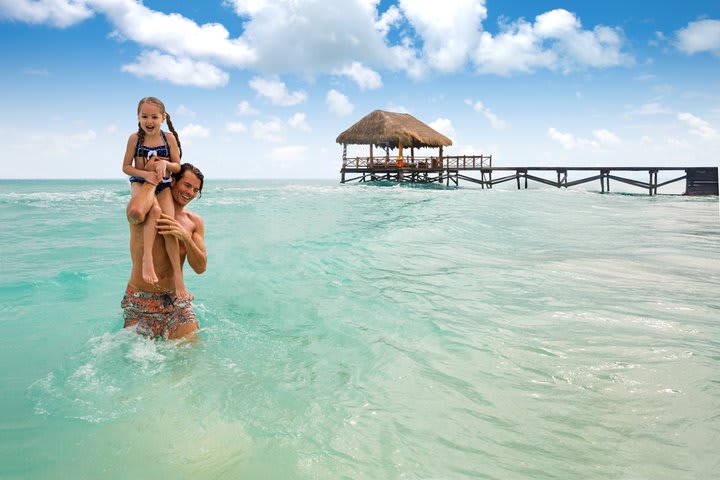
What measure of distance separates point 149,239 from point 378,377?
1.81 m

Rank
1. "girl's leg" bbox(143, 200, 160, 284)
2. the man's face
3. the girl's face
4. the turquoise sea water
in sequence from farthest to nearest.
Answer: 1. the man's face
2. "girl's leg" bbox(143, 200, 160, 284)
3. the girl's face
4. the turquoise sea water

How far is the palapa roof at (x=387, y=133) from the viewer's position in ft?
105

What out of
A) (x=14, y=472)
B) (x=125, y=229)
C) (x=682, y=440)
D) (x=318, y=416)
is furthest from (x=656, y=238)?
(x=125, y=229)

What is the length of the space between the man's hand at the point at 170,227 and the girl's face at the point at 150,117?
509 mm

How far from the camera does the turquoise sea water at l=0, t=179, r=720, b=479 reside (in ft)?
7.55

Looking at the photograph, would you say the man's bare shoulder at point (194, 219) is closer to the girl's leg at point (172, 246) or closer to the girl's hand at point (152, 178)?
the girl's leg at point (172, 246)

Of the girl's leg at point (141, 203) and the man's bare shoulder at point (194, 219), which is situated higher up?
A: the girl's leg at point (141, 203)

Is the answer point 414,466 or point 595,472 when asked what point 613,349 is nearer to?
point 595,472

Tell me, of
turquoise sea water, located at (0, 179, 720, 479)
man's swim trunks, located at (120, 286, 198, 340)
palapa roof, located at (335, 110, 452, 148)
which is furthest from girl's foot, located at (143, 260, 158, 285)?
palapa roof, located at (335, 110, 452, 148)

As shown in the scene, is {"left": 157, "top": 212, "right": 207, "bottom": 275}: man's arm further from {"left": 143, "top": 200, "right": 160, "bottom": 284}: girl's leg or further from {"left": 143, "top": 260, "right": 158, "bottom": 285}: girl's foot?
{"left": 143, "top": 260, "right": 158, "bottom": 285}: girl's foot

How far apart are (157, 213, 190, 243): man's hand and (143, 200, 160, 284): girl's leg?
3 centimetres

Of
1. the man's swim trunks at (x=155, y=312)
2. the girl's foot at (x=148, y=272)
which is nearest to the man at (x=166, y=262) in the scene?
the man's swim trunks at (x=155, y=312)

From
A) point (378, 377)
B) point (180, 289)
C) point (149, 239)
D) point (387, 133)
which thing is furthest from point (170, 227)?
point (387, 133)

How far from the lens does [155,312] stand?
3.16 m
